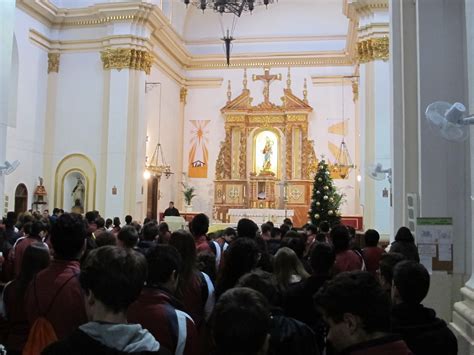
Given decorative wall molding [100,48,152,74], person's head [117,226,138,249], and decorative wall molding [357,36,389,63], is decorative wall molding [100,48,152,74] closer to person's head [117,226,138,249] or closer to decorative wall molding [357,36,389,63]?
decorative wall molding [357,36,389,63]

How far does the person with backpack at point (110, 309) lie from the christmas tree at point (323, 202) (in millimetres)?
12999

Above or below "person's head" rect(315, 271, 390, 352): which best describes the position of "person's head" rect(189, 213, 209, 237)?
above

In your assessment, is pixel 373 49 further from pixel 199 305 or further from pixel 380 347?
pixel 380 347

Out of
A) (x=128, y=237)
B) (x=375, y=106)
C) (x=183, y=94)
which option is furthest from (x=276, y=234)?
(x=183, y=94)

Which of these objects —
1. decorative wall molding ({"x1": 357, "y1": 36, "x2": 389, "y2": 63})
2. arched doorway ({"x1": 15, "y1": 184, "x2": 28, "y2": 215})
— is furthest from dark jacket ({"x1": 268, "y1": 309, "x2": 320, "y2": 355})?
arched doorway ({"x1": 15, "y1": 184, "x2": 28, "y2": 215})

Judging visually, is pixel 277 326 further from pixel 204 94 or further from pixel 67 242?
pixel 204 94

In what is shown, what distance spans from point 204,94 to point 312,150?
5.73 meters

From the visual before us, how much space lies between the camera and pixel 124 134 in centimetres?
1822

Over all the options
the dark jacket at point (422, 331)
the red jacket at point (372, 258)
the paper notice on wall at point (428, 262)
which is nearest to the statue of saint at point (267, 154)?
the red jacket at point (372, 258)

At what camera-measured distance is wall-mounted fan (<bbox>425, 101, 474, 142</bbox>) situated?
4109 mm

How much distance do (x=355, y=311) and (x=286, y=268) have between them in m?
1.96

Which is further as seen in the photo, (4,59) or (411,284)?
(4,59)

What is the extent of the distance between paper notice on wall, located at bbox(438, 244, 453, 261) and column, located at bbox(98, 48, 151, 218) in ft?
45.3

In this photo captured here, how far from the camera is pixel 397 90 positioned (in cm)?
747
